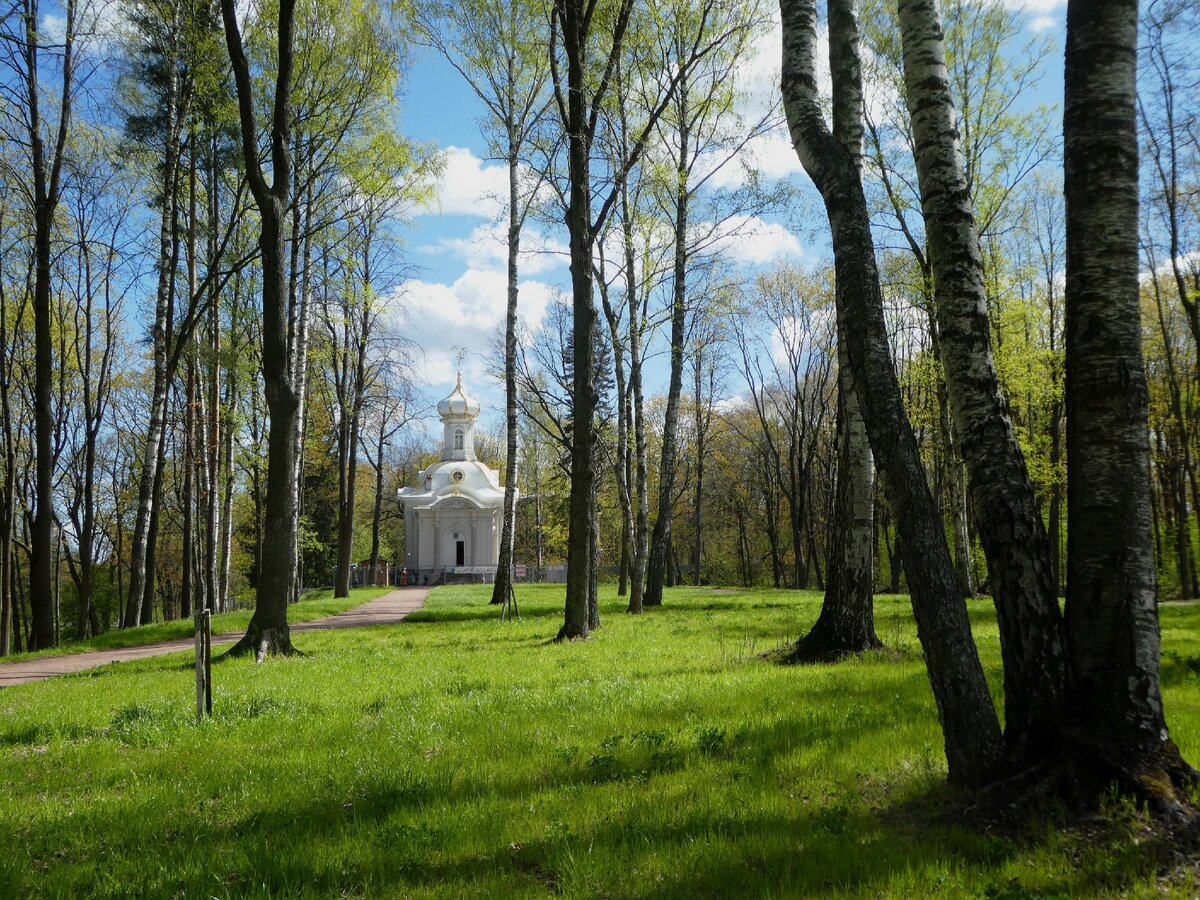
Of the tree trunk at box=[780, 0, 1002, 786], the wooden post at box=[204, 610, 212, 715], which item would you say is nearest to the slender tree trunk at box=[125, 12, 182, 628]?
the wooden post at box=[204, 610, 212, 715]

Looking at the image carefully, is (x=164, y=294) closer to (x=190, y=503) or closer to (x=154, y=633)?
(x=190, y=503)

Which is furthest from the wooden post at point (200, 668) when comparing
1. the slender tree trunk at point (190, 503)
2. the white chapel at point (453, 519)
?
the white chapel at point (453, 519)

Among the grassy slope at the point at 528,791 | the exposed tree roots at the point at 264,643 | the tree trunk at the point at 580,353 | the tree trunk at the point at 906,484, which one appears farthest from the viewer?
the tree trunk at the point at 580,353

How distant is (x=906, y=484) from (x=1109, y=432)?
0.93 m

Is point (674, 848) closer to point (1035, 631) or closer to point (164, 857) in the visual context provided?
point (1035, 631)

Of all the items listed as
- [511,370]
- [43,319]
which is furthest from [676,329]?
[43,319]

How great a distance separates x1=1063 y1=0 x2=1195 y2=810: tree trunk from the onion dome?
50.7m

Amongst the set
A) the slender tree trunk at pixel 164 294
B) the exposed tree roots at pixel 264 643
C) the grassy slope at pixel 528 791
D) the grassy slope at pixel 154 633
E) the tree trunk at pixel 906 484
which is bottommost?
the grassy slope at pixel 154 633

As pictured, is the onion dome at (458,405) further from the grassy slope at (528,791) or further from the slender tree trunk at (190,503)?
the grassy slope at (528,791)

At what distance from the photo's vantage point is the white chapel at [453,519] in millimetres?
50812

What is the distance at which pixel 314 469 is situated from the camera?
139 feet

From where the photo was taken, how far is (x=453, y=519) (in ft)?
169

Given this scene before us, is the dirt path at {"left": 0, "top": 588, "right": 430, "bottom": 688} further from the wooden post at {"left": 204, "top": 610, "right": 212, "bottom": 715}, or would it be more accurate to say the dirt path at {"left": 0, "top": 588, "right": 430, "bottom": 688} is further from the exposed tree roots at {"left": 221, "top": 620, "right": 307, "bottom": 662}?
→ the wooden post at {"left": 204, "top": 610, "right": 212, "bottom": 715}

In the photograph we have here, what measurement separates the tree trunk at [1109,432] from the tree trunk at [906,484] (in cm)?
49
